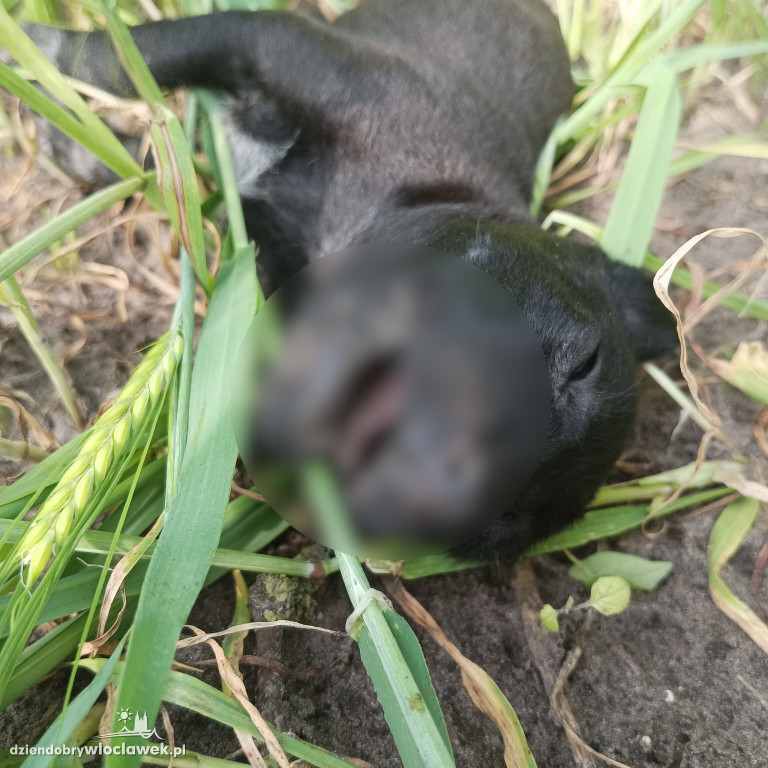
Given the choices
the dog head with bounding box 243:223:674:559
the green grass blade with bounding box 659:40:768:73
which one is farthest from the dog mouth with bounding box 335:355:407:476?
the green grass blade with bounding box 659:40:768:73

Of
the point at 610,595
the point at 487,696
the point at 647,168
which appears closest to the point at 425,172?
the point at 647,168

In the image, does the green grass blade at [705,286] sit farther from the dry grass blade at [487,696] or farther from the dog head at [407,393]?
the dry grass blade at [487,696]

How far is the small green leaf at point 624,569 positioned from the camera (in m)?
1.21

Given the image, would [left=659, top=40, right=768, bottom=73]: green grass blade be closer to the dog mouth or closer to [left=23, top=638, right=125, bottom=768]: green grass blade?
the dog mouth

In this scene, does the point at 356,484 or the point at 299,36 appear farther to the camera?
the point at 299,36

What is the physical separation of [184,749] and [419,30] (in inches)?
71.8

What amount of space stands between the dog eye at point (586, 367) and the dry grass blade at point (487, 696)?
0.49 meters

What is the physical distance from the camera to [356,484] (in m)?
0.64

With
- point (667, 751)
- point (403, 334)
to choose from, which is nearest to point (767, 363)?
point (667, 751)

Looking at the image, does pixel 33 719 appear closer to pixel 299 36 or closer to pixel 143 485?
pixel 143 485

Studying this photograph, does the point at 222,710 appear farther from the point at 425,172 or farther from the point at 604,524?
the point at 425,172

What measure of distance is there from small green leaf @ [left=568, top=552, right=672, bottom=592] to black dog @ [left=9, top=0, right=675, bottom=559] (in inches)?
6.2

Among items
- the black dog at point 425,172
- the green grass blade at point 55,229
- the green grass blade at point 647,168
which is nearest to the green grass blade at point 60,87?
the green grass blade at point 55,229

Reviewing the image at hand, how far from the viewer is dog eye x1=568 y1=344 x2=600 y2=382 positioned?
0.99 meters
